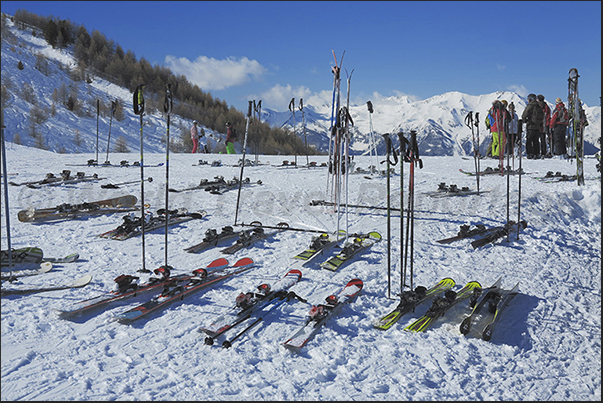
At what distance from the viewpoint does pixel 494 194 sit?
39.2 feet

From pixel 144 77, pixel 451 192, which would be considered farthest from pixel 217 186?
pixel 144 77

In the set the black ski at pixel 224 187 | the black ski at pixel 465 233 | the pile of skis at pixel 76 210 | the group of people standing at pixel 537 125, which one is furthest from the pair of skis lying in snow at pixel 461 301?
the black ski at pixel 224 187

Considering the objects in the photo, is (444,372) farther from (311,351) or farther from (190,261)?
(190,261)

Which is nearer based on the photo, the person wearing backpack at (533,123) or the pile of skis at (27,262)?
the pile of skis at (27,262)

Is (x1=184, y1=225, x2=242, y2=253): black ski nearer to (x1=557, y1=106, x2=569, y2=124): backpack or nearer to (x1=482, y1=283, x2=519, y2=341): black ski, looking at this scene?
(x1=482, y1=283, x2=519, y2=341): black ski

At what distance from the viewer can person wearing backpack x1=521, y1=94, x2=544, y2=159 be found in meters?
13.0

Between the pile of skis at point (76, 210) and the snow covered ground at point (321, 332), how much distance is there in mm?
320

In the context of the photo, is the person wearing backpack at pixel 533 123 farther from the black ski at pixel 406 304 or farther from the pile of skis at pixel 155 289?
the pile of skis at pixel 155 289

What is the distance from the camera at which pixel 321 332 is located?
4.80 m

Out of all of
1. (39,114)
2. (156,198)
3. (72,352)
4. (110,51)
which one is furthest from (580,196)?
(110,51)

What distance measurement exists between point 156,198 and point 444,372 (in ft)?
31.9

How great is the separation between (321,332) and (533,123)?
12156mm

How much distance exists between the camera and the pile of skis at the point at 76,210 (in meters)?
8.93

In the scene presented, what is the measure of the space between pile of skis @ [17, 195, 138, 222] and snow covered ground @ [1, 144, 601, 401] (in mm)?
320
